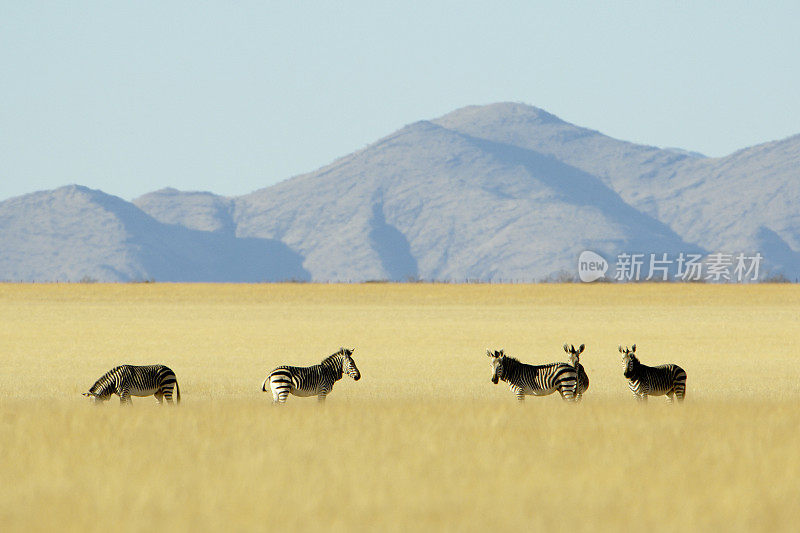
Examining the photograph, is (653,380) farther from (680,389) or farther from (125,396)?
(125,396)

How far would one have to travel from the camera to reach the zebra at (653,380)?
1872 centimetres

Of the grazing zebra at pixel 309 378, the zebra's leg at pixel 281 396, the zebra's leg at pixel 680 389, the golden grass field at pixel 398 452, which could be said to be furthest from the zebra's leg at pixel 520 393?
the zebra's leg at pixel 281 396

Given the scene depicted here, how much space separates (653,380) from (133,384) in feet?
29.5

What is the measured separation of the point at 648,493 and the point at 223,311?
5754 centimetres

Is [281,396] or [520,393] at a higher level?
[520,393]

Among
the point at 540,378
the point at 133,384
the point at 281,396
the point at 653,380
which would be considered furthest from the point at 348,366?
the point at 653,380

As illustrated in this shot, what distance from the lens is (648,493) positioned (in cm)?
1106

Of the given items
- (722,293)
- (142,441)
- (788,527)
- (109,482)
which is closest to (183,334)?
(142,441)

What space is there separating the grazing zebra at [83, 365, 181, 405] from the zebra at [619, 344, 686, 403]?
775cm

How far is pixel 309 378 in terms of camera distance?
18.8 metres

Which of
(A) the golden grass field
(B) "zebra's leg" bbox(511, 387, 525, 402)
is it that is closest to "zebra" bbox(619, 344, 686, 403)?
(A) the golden grass field

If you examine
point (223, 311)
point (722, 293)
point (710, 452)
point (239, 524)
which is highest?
point (722, 293)

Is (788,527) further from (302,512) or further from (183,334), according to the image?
(183,334)

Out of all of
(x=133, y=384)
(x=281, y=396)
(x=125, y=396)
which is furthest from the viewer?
(x=281, y=396)
